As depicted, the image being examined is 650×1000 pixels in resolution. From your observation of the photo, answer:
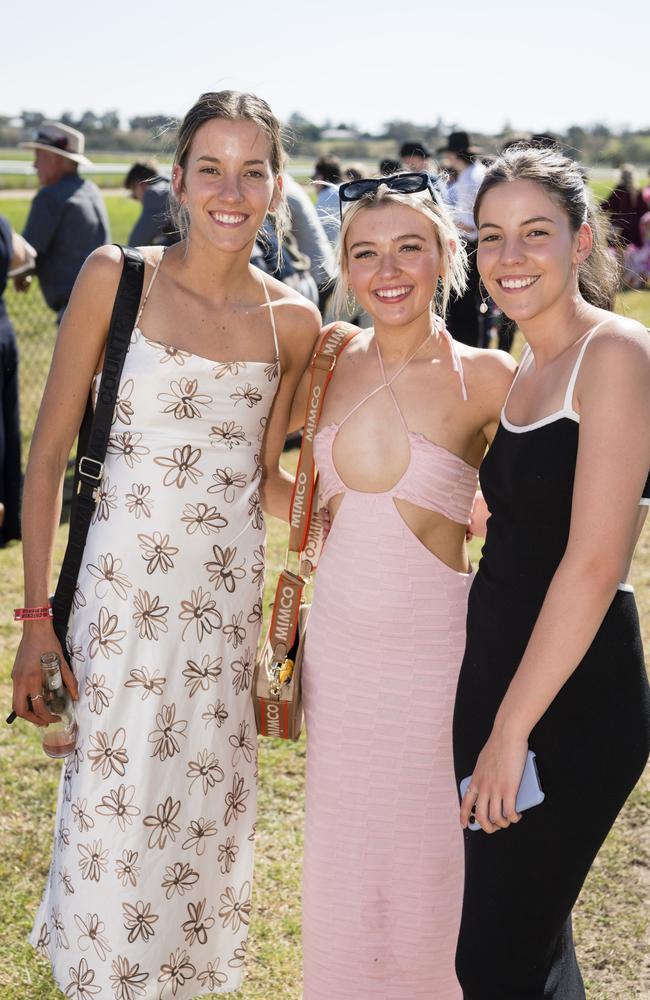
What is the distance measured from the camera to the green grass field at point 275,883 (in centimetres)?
317

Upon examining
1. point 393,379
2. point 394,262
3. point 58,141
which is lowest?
point 393,379

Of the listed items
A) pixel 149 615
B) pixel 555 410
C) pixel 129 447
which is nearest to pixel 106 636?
pixel 149 615

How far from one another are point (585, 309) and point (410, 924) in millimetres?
1539

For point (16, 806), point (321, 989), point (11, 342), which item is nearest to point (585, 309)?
point (321, 989)

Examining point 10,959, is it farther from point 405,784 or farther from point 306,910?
point 405,784

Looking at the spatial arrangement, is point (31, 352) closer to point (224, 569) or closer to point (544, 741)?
point (224, 569)

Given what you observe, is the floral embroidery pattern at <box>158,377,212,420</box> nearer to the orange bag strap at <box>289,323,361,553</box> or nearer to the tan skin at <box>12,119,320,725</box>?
the tan skin at <box>12,119,320,725</box>

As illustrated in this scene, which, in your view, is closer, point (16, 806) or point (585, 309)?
point (585, 309)

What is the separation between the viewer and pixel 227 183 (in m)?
2.57

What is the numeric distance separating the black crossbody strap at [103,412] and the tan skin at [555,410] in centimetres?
85

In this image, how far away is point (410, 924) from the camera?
104 inches

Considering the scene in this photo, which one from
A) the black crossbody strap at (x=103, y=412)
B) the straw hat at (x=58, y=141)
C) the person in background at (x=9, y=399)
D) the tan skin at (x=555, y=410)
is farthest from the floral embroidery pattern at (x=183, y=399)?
the straw hat at (x=58, y=141)

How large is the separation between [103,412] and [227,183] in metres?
0.62

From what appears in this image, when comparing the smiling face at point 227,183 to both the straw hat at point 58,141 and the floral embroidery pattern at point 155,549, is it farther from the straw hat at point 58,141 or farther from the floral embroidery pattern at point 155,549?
the straw hat at point 58,141
